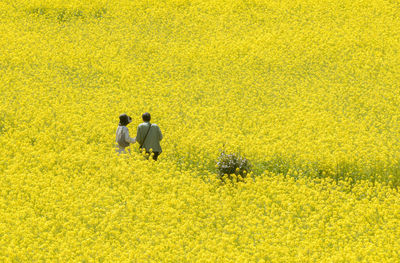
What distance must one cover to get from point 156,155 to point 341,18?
15.8 meters

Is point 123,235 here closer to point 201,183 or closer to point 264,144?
point 201,183

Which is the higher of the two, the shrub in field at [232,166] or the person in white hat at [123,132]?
the person in white hat at [123,132]

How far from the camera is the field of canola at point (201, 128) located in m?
9.00

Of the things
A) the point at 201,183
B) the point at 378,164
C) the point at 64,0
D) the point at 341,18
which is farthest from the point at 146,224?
the point at 64,0

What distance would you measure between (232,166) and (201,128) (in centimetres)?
312

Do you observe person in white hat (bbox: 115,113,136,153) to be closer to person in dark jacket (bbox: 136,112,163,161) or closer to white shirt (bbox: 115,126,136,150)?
white shirt (bbox: 115,126,136,150)

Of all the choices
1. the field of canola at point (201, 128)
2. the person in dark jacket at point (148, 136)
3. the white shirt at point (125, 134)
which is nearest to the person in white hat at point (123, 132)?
the white shirt at point (125, 134)

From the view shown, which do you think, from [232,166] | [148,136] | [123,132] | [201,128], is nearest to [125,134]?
[123,132]

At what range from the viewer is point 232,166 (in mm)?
11844

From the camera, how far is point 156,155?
1243 cm

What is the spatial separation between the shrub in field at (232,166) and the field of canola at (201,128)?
335 millimetres

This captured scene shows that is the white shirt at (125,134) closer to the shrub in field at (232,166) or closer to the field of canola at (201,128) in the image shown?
the field of canola at (201,128)

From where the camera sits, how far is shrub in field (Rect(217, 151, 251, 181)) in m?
11.8

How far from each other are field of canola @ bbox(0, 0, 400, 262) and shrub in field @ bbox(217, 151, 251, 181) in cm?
34
